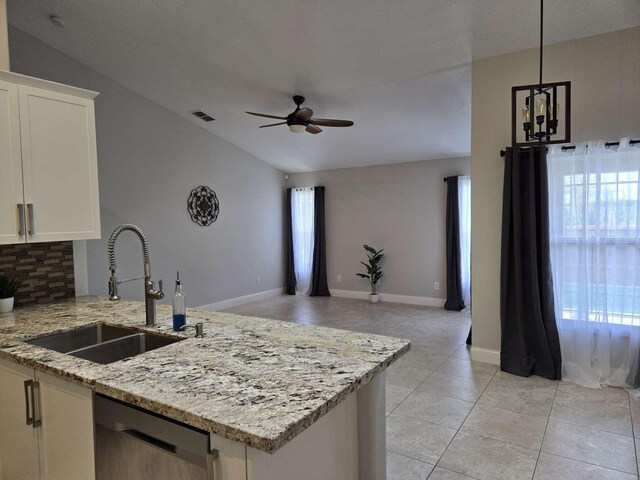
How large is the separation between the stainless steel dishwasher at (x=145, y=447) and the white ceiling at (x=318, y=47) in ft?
9.98

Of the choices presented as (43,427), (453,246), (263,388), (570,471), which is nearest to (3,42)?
(43,427)

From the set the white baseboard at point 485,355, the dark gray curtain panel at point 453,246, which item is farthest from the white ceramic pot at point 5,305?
the dark gray curtain panel at point 453,246

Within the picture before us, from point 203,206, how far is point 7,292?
148 inches

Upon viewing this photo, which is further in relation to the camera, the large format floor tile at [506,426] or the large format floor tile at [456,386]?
the large format floor tile at [456,386]

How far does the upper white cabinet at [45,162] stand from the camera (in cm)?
224

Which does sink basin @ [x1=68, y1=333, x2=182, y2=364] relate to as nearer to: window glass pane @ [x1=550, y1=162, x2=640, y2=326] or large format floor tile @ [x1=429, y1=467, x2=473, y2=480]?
large format floor tile @ [x1=429, y1=467, x2=473, y2=480]

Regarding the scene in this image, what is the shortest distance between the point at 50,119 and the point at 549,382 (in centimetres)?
418

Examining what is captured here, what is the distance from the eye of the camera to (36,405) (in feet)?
5.17

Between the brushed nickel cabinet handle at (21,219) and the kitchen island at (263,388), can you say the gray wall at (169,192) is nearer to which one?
the brushed nickel cabinet handle at (21,219)

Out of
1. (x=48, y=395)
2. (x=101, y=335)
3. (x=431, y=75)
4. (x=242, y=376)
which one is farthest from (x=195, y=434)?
(x=431, y=75)

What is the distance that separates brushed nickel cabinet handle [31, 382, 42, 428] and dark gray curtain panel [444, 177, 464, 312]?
567cm

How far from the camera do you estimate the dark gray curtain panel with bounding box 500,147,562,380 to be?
134 inches

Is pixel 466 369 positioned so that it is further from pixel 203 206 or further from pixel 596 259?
pixel 203 206

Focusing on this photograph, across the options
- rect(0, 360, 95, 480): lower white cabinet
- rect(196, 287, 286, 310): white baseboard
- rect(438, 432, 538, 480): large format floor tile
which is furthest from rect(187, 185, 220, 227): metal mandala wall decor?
rect(438, 432, 538, 480): large format floor tile
